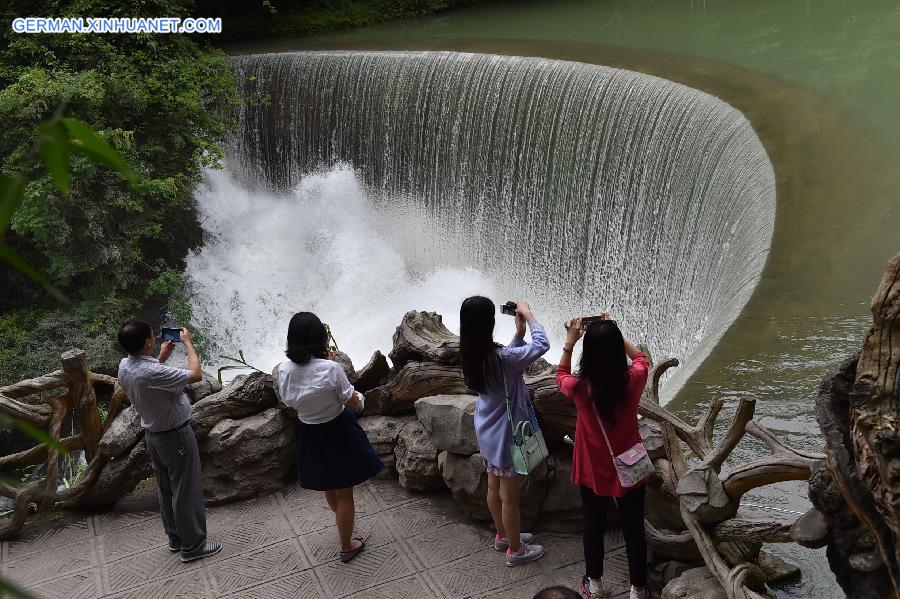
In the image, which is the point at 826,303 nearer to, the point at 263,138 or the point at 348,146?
the point at 348,146

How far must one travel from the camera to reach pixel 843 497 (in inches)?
83.8

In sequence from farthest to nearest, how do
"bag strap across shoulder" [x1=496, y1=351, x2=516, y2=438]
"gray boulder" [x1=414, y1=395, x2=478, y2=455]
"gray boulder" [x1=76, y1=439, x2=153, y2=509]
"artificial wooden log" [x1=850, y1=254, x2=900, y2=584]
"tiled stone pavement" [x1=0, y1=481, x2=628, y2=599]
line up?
"gray boulder" [x1=76, y1=439, x2=153, y2=509] → "gray boulder" [x1=414, y1=395, x2=478, y2=455] → "tiled stone pavement" [x1=0, y1=481, x2=628, y2=599] → "bag strap across shoulder" [x1=496, y1=351, x2=516, y2=438] → "artificial wooden log" [x1=850, y1=254, x2=900, y2=584]

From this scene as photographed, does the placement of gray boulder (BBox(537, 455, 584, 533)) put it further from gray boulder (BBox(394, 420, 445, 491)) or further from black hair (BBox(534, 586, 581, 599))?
black hair (BBox(534, 586, 581, 599))

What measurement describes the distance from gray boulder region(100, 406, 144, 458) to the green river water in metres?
2.57

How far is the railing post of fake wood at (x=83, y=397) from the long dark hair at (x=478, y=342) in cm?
204

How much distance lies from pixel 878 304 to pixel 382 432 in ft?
8.55

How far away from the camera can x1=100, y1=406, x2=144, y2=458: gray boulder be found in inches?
161

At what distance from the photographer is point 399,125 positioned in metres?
11.8

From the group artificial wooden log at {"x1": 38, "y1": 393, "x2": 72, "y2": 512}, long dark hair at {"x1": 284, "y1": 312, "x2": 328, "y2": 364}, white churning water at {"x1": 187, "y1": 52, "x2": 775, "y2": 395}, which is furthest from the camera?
white churning water at {"x1": 187, "y1": 52, "x2": 775, "y2": 395}

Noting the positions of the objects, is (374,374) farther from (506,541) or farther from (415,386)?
(506,541)

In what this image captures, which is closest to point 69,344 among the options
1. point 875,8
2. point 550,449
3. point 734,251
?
point 734,251

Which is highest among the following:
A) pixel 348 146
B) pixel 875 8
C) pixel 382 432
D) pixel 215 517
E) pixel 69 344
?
pixel 875 8

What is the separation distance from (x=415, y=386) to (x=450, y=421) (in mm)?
395

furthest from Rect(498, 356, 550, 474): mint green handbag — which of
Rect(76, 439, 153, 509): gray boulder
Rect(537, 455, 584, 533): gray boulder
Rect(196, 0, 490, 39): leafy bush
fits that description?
Rect(196, 0, 490, 39): leafy bush
